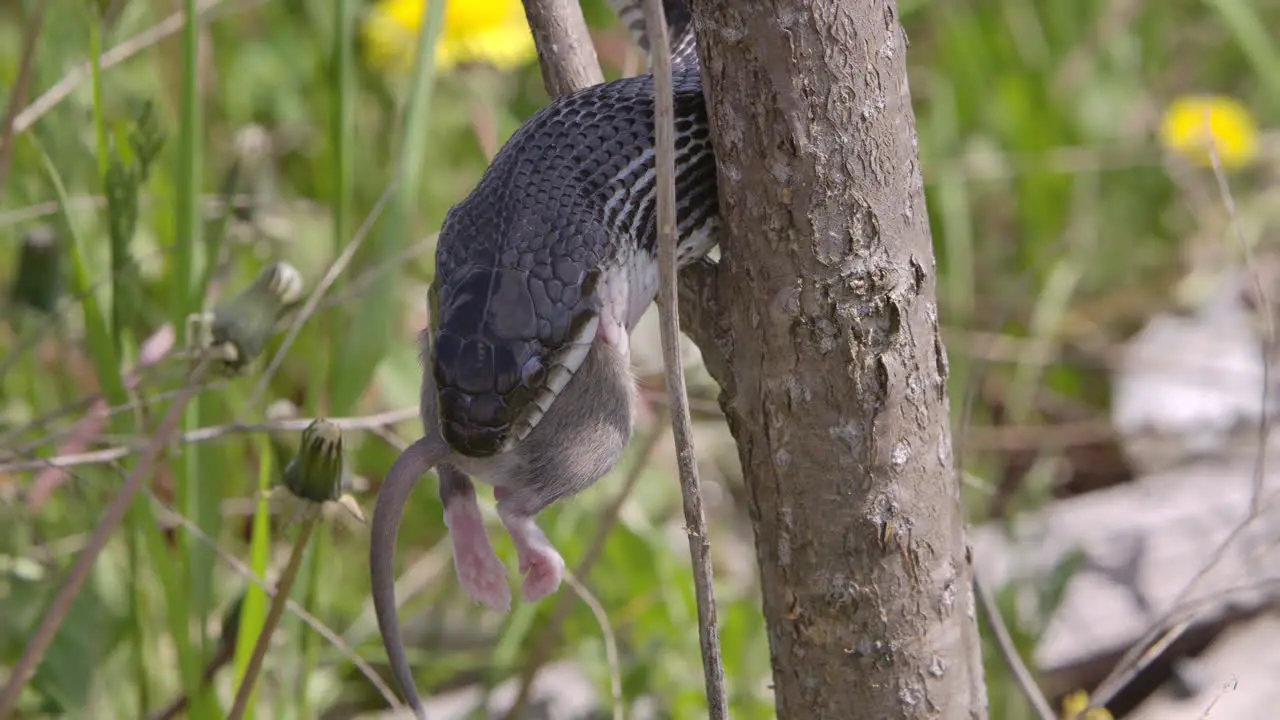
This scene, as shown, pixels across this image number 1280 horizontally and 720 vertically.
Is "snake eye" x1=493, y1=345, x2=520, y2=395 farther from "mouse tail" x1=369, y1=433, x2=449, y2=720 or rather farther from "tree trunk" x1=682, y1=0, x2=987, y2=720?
"tree trunk" x1=682, y1=0, x2=987, y2=720

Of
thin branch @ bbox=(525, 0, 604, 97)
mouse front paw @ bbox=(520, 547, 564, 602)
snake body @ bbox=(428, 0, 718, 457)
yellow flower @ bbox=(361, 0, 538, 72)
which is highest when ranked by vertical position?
yellow flower @ bbox=(361, 0, 538, 72)

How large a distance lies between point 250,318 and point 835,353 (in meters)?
0.67

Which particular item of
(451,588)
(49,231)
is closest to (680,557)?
(451,588)

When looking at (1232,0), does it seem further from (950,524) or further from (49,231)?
(49,231)

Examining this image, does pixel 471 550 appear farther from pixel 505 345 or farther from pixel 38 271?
pixel 38 271

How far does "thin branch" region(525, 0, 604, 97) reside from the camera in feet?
4.63

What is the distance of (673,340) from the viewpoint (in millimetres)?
1049

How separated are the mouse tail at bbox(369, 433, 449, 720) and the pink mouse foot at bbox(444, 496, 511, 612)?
8 cm

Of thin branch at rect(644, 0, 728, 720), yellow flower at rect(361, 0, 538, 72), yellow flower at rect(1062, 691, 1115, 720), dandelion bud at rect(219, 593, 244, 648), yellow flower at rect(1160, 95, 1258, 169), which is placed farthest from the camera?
yellow flower at rect(1160, 95, 1258, 169)

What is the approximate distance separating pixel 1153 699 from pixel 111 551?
1731 mm

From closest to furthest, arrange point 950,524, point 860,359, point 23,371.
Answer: point 860,359 → point 950,524 → point 23,371

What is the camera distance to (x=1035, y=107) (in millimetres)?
3281

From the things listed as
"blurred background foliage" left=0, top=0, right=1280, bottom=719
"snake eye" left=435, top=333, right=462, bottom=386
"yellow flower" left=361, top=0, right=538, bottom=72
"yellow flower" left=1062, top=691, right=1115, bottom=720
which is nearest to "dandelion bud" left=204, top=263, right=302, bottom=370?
"blurred background foliage" left=0, top=0, right=1280, bottom=719

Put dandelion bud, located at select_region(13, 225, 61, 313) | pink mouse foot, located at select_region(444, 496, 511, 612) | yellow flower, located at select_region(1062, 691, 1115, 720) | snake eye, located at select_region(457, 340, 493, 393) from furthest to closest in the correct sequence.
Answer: dandelion bud, located at select_region(13, 225, 61, 313)
yellow flower, located at select_region(1062, 691, 1115, 720)
pink mouse foot, located at select_region(444, 496, 511, 612)
snake eye, located at select_region(457, 340, 493, 393)
